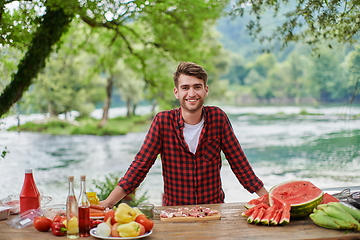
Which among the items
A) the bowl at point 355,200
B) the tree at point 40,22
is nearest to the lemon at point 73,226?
the bowl at point 355,200

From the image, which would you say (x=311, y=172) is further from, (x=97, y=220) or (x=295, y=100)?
(x=97, y=220)

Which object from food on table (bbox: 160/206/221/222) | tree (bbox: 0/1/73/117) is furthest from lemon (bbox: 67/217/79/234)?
tree (bbox: 0/1/73/117)

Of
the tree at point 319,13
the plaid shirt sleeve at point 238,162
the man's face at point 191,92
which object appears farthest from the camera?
the tree at point 319,13

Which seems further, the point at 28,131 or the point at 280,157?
the point at 28,131

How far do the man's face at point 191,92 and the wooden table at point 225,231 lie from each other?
2.51 feet

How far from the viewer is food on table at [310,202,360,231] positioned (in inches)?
79.7

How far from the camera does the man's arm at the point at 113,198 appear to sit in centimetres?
245

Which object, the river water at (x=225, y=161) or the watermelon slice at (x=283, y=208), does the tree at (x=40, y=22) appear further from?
the river water at (x=225, y=161)

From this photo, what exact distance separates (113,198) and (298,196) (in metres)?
1.13

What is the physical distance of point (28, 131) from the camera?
80.4 feet

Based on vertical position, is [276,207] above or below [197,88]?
below

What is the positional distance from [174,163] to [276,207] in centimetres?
81

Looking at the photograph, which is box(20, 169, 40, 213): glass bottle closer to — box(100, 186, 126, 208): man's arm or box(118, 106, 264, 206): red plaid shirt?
box(100, 186, 126, 208): man's arm

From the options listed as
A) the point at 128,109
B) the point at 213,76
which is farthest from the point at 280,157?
the point at 128,109
